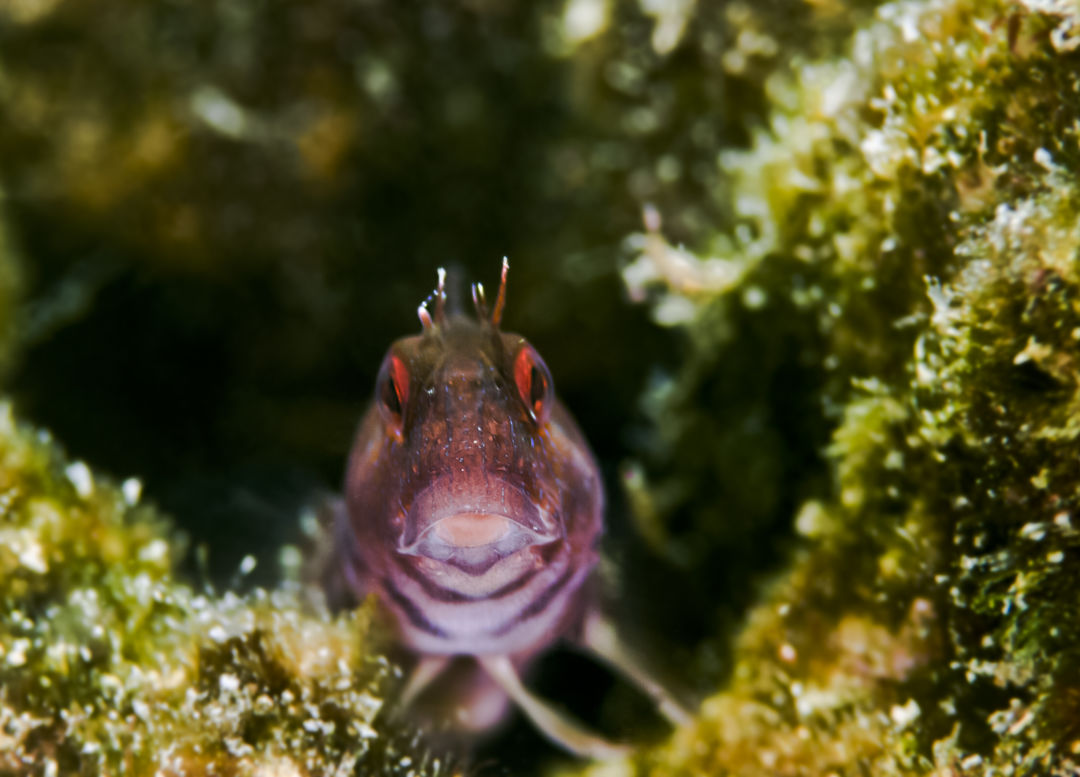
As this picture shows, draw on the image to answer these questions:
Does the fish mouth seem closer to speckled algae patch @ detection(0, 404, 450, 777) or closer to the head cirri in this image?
the head cirri

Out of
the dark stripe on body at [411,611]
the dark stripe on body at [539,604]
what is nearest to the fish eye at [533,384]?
the dark stripe on body at [539,604]

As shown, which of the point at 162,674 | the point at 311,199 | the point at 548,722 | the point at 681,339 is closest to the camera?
the point at 162,674

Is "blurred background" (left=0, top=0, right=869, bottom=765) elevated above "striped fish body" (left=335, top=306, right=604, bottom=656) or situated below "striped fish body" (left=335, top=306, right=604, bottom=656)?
above

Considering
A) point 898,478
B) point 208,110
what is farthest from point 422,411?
point 208,110

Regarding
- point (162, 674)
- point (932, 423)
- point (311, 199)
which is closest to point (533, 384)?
point (932, 423)

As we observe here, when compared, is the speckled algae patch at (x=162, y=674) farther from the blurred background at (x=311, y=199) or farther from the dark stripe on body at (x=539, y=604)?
the blurred background at (x=311, y=199)

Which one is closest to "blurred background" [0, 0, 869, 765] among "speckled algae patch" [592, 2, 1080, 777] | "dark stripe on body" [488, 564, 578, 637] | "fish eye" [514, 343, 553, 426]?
"speckled algae patch" [592, 2, 1080, 777]

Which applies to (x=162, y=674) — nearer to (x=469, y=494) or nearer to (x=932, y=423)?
(x=469, y=494)
